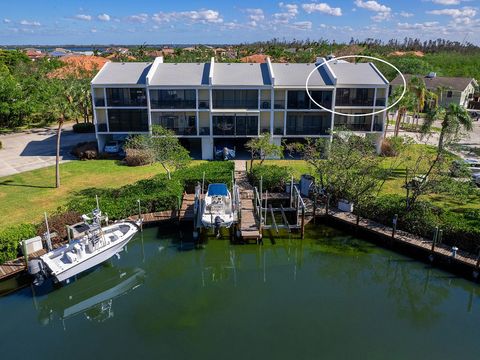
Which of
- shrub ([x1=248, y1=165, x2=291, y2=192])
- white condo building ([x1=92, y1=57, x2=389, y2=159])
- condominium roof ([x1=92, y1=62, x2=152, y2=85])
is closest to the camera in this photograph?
shrub ([x1=248, y1=165, x2=291, y2=192])

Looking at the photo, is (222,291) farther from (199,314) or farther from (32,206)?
(32,206)

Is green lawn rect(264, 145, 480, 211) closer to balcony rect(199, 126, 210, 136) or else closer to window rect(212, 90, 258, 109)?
window rect(212, 90, 258, 109)

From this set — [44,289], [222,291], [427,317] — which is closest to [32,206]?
[44,289]

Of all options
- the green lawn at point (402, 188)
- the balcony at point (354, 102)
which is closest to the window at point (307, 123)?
the balcony at point (354, 102)

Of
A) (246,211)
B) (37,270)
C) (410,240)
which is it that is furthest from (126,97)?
(410,240)

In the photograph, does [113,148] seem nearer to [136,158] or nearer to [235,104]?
[136,158]

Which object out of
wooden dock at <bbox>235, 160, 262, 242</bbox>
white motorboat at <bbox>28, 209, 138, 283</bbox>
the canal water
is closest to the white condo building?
wooden dock at <bbox>235, 160, 262, 242</bbox>
